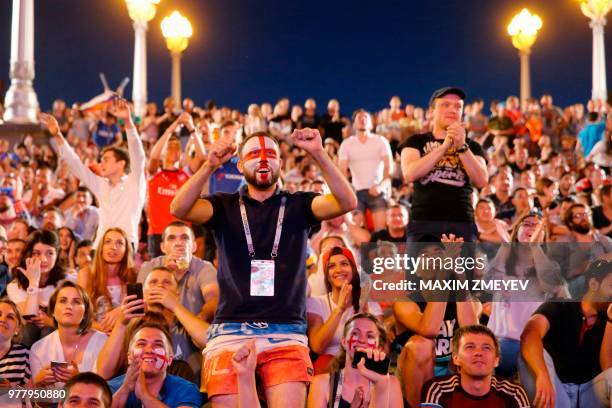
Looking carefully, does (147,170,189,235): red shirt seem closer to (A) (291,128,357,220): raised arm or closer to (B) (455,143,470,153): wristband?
(B) (455,143,470,153): wristband

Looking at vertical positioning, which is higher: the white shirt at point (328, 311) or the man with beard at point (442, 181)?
the man with beard at point (442, 181)

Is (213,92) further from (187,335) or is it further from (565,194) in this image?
(187,335)

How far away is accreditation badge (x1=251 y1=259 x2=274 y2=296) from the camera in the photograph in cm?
487

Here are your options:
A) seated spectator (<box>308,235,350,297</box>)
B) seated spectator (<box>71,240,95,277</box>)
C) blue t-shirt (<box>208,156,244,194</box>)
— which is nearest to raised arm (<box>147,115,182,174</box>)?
blue t-shirt (<box>208,156,244,194</box>)

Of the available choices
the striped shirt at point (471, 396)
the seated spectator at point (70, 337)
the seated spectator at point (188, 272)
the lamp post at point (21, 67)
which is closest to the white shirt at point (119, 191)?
the seated spectator at point (188, 272)

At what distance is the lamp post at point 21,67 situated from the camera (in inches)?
738

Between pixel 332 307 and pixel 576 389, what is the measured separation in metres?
1.74

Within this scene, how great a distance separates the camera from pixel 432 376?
20.4 ft

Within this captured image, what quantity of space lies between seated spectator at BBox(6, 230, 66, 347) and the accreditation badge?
260 cm

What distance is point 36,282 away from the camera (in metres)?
7.11

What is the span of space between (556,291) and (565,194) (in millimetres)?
6019

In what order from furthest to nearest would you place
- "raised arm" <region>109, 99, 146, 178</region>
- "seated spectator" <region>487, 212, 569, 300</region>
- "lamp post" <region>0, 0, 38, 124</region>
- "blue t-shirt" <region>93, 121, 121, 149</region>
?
"lamp post" <region>0, 0, 38, 124</region> < "blue t-shirt" <region>93, 121, 121, 149</region> < "raised arm" <region>109, 99, 146, 178</region> < "seated spectator" <region>487, 212, 569, 300</region>

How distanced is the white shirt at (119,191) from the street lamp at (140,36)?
51.1ft

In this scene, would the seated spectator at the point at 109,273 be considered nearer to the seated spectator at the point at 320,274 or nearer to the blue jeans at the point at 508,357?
the seated spectator at the point at 320,274
